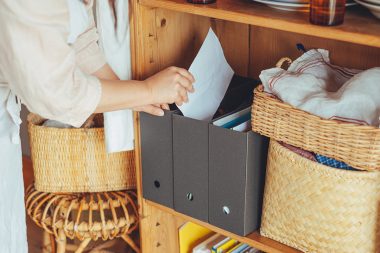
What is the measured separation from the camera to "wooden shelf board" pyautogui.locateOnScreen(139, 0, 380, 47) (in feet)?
4.16

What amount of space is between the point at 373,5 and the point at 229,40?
2.33 ft

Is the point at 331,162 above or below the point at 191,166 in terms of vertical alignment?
above

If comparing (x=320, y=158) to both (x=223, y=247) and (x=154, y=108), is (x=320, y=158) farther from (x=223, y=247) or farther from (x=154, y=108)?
(x=223, y=247)

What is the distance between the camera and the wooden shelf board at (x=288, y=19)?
4.16 feet

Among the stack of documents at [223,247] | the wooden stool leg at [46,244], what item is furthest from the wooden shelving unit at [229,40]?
A: the wooden stool leg at [46,244]

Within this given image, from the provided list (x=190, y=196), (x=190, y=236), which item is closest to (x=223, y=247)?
(x=190, y=236)

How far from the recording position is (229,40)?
6.35ft

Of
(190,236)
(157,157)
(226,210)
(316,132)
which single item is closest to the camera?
(316,132)

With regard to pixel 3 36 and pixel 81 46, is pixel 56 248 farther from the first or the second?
pixel 3 36

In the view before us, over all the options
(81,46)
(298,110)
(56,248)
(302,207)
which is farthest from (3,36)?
(56,248)

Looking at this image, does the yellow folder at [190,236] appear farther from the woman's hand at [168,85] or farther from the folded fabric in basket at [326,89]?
the folded fabric in basket at [326,89]

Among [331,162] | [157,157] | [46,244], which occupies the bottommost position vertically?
[46,244]

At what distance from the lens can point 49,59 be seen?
4.43 feet

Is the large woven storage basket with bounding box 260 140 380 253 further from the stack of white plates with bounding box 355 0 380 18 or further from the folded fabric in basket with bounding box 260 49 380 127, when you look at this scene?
the stack of white plates with bounding box 355 0 380 18
